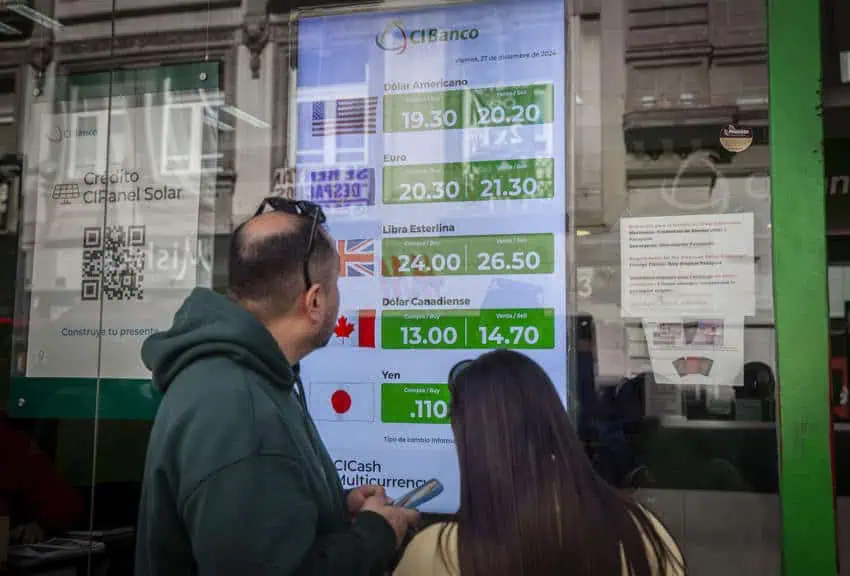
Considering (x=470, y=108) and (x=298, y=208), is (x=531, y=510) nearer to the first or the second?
(x=298, y=208)

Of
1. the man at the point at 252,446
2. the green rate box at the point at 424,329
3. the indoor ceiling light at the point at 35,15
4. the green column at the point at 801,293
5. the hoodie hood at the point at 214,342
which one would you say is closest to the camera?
the man at the point at 252,446

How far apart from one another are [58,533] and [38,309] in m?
0.86

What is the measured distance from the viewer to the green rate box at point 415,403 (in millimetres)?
2693

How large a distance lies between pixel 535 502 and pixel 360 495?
60 centimetres

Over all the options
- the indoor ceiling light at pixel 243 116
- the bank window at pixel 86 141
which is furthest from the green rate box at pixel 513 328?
the bank window at pixel 86 141

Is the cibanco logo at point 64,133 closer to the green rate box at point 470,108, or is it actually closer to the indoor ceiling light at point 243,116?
the indoor ceiling light at point 243,116

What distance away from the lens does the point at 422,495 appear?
2.67 metres

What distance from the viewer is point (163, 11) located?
10.4 ft

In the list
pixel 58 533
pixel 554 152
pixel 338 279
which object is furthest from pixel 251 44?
pixel 58 533

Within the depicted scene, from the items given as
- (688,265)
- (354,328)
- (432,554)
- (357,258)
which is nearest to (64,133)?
(357,258)

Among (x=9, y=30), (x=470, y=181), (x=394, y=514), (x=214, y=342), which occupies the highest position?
(x=9, y=30)

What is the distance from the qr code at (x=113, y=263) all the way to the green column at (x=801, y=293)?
2.24m

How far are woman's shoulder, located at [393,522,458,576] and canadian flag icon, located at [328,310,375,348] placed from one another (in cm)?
67

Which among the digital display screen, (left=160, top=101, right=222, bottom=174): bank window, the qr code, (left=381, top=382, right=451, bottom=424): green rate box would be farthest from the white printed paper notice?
the qr code
